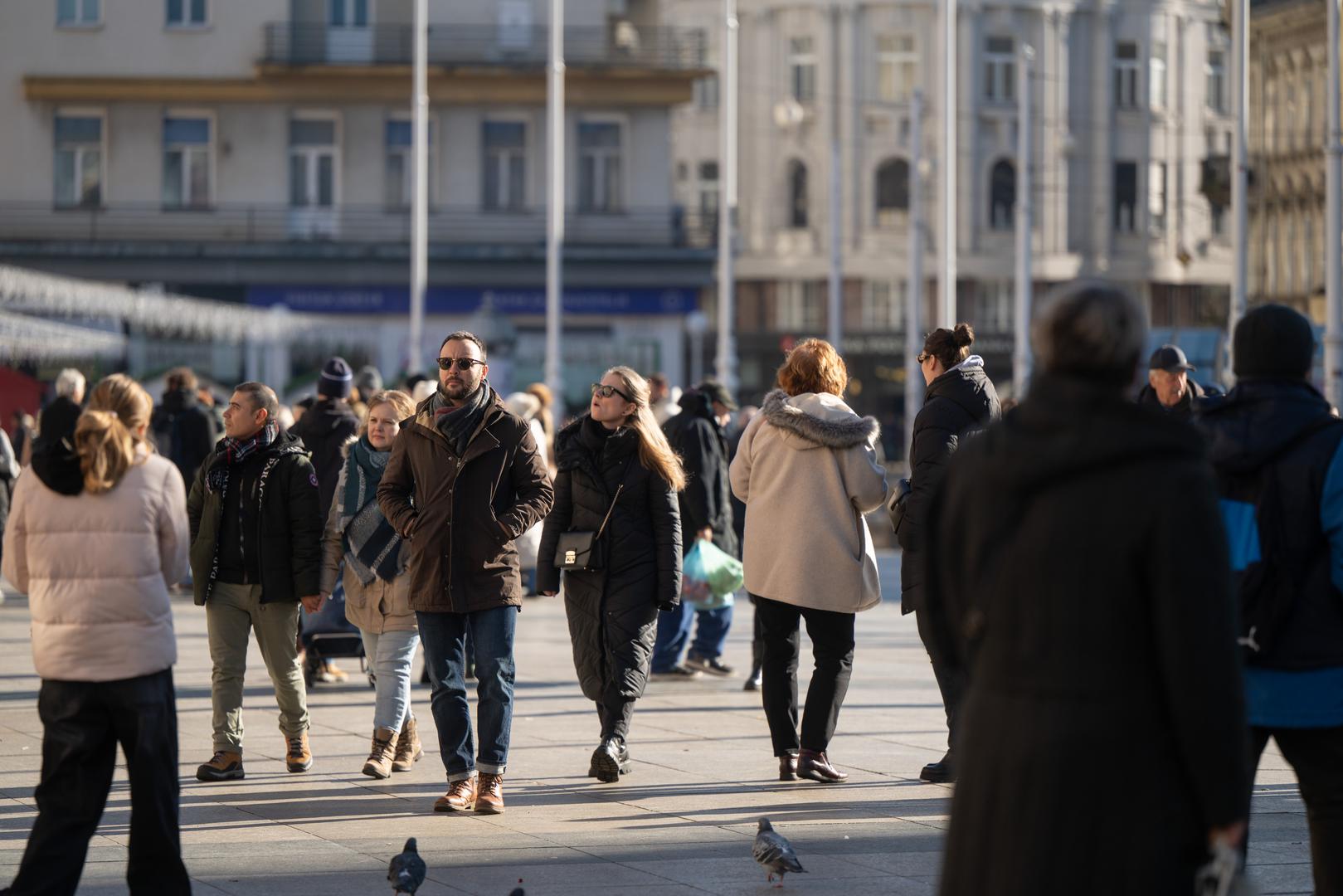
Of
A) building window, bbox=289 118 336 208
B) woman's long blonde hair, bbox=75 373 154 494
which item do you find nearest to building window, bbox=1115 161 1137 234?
building window, bbox=289 118 336 208

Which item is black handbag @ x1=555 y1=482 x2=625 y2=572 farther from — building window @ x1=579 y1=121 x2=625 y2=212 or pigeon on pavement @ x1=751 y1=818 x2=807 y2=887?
building window @ x1=579 y1=121 x2=625 y2=212

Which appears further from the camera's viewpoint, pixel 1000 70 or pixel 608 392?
pixel 1000 70

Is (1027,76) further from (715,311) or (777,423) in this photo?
(777,423)

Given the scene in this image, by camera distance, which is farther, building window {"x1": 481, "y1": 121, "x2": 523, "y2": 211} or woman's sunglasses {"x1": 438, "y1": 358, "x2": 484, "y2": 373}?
building window {"x1": 481, "y1": 121, "x2": 523, "y2": 211}

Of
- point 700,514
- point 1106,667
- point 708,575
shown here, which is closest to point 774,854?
point 1106,667

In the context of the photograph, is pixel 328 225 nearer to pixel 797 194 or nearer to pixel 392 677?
pixel 797 194

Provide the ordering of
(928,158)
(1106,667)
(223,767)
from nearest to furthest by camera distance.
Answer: (1106,667) → (223,767) → (928,158)

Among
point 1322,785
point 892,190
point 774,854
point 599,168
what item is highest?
point 892,190

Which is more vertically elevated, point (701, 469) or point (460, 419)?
point (460, 419)

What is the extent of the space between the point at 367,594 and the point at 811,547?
2.14 meters

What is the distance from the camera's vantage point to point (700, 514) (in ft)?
47.6

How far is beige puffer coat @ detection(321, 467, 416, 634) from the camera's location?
34.4 ft

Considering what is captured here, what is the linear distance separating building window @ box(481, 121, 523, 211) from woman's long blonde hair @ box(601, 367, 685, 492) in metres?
35.5

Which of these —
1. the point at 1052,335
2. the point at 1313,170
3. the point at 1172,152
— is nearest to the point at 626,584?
the point at 1052,335
